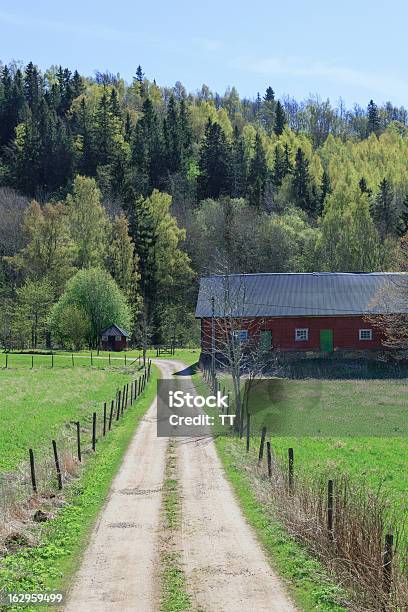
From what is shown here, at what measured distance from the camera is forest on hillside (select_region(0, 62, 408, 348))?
78062 mm

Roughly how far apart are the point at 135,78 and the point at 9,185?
261 ft

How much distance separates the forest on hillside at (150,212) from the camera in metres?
78.1

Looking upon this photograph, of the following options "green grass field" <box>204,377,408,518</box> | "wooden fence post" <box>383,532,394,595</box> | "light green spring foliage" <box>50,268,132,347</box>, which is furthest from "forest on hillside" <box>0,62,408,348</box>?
"wooden fence post" <box>383,532,394,595</box>

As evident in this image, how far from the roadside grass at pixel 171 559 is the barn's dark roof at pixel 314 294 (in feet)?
125

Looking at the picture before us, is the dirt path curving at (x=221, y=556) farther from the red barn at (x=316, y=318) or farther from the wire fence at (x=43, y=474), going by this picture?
the red barn at (x=316, y=318)

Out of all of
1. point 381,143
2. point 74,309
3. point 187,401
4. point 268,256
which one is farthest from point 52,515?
point 381,143

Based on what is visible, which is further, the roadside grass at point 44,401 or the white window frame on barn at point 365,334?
the white window frame on barn at point 365,334

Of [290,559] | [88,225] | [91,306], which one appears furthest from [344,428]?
[88,225]

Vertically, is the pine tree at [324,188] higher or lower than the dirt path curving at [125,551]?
higher

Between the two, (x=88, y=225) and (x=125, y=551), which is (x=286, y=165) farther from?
(x=125, y=551)

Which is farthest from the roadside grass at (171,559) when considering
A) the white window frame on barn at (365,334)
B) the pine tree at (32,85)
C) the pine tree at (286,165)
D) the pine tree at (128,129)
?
the pine tree at (32,85)

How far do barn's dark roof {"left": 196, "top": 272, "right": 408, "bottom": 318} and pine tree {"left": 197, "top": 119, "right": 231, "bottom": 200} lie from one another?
4867 centimetres

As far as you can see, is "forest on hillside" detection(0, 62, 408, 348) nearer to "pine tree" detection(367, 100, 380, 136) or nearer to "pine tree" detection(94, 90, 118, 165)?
"pine tree" detection(94, 90, 118, 165)

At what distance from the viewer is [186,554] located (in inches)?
527
